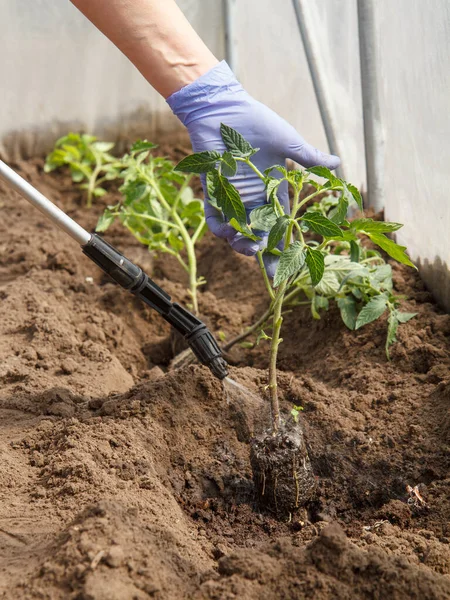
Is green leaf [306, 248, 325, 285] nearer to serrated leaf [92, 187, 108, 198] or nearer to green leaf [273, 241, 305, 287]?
green leaf [273, 241, 305, 287]

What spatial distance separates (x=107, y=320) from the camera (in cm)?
277

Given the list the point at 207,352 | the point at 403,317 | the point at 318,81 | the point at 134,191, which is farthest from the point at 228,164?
the point at 318,81

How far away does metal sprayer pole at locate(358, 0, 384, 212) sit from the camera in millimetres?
2629

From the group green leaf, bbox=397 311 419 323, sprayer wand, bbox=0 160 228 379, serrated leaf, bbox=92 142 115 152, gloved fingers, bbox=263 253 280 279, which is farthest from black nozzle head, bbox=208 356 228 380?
serrated leaf, bbox=92 142 115 152

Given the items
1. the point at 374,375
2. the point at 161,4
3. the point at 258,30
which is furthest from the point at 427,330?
the point at 258,30

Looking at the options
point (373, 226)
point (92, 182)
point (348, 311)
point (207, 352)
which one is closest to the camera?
point (373, 226)

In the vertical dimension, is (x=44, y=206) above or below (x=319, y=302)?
above

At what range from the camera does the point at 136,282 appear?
203 cm

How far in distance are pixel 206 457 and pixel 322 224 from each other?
2.34 ft

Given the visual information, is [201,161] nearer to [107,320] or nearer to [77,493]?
[77,493]

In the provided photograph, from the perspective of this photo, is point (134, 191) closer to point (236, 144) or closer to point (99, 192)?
point (236, 144)

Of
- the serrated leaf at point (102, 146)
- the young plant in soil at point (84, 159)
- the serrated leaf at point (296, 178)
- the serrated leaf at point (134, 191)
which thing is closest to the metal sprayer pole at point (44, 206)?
the serrated leaf at point (296, 178)

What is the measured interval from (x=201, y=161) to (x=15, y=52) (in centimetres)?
257

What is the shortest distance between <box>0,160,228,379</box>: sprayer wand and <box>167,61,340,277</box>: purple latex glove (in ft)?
0.92
